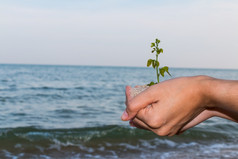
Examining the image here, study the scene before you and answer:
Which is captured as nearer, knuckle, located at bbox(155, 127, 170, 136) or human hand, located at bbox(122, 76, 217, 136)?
human hand, located at bbox(122, 76, 217, 136)

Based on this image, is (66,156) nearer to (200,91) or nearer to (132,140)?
(132,140)

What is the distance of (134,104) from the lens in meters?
1.07

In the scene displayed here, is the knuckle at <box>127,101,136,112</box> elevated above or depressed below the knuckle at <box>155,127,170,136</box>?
above

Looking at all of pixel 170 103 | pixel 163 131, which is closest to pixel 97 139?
pixel 163 131

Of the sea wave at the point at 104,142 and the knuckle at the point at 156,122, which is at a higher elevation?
the knuckle at the point at 156,122

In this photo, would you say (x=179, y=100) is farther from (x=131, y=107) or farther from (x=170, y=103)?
(x=131, y=107)

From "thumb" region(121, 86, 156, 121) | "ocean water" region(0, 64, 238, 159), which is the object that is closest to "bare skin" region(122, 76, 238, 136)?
"thumb" region(121, 86, 156, 121)

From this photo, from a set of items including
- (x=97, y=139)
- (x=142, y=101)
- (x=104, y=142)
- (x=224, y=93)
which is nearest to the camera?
(x=224, y=93)

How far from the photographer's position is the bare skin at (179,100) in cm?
95

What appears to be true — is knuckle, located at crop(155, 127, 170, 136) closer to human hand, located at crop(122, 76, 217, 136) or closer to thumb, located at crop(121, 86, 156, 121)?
human hand, located at crop(122, 76, 217, 136)

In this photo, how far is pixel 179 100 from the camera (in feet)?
3.32

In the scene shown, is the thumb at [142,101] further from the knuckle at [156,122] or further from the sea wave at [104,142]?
the sea wave at [104,142]

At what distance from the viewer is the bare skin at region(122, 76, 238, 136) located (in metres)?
0.95

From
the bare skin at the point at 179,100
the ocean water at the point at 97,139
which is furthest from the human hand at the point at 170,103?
the ocean water at the point at 97,139
